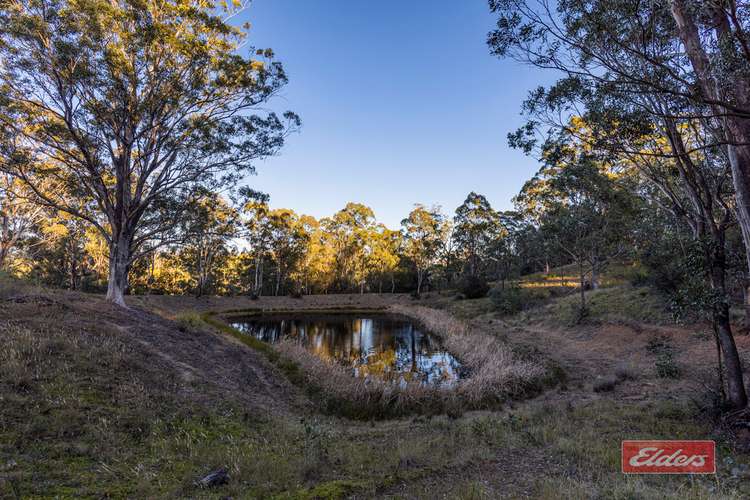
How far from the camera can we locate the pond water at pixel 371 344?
15106 millimetres

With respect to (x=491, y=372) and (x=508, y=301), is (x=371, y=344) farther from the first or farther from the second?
(x=508, y=301)

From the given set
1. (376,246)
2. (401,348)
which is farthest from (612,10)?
(376,246)

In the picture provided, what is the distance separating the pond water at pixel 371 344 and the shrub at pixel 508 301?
290 inches

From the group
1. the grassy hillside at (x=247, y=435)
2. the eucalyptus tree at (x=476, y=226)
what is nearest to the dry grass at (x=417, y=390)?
the grassy hillside at (x=247, y=435)

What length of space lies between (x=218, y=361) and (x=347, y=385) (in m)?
4.72

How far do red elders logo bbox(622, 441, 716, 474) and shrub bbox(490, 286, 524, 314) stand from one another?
78.7 feet

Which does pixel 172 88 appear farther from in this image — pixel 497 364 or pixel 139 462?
pixel 497 364

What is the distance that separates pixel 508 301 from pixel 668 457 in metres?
24.9

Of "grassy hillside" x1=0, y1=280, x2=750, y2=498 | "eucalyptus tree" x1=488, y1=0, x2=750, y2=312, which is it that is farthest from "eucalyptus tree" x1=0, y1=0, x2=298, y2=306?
"eucalyptus tree" x1=488, y1=0, x2=750, y2=312

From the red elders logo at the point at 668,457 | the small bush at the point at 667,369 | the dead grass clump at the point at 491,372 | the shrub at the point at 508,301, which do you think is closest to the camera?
the red elders logo at the point at 668,457

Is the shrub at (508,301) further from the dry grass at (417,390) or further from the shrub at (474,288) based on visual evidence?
the dry grass at (417,390)

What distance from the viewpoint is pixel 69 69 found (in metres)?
12.8

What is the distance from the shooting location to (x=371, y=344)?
2306cm

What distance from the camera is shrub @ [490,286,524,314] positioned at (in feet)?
94.2
